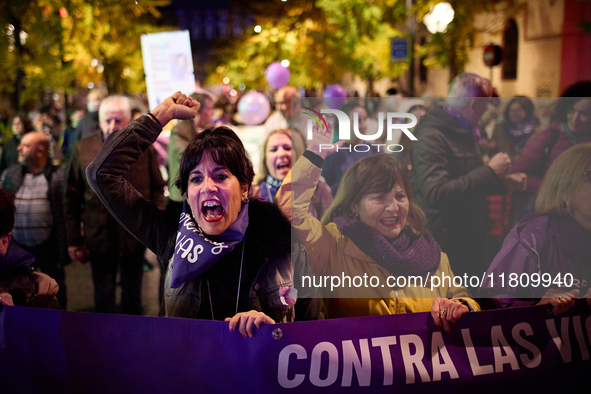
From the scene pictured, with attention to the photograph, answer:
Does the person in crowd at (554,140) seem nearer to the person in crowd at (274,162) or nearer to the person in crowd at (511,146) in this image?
the person in crowd at (511,146)

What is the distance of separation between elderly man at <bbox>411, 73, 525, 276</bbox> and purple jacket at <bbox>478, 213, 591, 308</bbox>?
4.2 inches

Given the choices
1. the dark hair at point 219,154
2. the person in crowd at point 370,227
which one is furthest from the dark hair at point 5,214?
the person in crowd at point 370,227

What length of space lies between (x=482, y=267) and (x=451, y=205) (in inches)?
13.2

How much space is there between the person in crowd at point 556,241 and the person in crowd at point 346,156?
2.69ft

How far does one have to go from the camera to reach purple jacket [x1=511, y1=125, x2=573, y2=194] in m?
2.85

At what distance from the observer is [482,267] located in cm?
288

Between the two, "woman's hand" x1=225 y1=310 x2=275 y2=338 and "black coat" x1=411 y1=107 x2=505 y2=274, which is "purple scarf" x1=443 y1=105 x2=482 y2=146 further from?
"woman's hand" x1=225 y1=310 x2=275 y2=338

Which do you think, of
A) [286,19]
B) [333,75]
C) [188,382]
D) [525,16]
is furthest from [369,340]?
[286,19]

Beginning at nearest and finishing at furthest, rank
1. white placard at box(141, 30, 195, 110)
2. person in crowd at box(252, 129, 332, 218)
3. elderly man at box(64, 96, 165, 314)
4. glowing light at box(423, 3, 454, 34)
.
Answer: person in crowd at box(252, 129, 332, 218) → elderly man at box(64, 96, 165, 314) → white placard at box(141, 30, 195, 110) → glowing light at box(423, 3, 454, 34)

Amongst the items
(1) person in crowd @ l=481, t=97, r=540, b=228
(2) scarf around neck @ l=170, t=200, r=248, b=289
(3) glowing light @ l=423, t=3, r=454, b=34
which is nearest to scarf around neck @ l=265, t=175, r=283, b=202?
(2) scarf around neck @ l=170, t=200, r=248, b=289

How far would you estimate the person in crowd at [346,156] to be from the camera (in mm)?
2859

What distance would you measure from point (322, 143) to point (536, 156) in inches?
41.0

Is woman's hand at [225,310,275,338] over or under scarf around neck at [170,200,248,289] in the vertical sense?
under

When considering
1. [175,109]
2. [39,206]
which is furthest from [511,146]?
[39,206]
